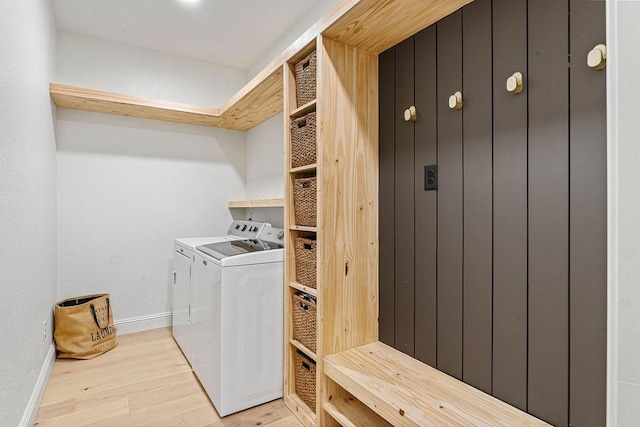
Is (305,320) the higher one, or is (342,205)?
(342,205)

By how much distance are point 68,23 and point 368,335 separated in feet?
10.6

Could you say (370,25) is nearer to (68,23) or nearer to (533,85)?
(533,85)

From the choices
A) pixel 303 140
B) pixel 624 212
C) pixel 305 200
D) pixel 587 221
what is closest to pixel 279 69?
pixel 303 140

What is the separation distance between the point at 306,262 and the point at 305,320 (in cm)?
32

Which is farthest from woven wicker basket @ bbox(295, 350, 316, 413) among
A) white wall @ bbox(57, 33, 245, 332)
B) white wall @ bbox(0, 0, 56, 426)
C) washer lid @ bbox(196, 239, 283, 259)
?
white wall @ bbox(57, 33, 245, 332)

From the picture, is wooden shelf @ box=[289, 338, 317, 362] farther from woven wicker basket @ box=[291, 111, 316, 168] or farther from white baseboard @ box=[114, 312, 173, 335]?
white baseboard @ box=[114, 312, 173, 335]

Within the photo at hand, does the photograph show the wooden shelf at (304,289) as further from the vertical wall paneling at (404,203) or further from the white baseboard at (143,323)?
the white baseboard at (143,323)

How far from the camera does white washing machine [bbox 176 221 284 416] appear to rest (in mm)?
1893

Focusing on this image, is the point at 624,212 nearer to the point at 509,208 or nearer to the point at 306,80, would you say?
the point at 509,208

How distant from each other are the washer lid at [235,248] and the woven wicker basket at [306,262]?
0.28 meters

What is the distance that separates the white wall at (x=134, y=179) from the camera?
2.88 metres

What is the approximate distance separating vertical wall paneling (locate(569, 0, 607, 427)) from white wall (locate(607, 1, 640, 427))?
0.36 metres

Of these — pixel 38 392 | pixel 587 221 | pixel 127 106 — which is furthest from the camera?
pixel 127 106

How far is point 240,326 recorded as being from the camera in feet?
6.34
